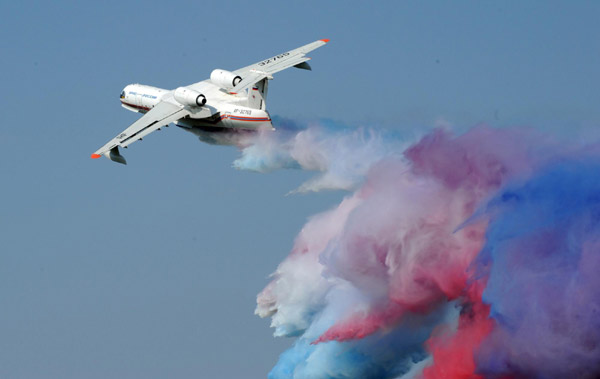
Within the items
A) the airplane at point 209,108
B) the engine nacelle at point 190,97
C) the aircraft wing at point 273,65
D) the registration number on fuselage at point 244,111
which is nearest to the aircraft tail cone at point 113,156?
the airplane at point 209,108

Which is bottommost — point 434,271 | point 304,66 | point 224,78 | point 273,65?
point 434,271

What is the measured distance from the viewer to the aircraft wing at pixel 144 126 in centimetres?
5847

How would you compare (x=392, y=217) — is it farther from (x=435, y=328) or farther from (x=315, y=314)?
(x=315, y=314)

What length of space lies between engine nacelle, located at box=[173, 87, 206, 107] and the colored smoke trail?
308 cm

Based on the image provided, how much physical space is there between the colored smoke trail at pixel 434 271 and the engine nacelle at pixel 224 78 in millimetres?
4313

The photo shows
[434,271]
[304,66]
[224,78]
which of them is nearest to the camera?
[434,271]

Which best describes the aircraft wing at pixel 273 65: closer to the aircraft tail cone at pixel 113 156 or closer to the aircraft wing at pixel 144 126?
the aircraft wing at pixel 144 126

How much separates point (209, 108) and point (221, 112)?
1.84 feet

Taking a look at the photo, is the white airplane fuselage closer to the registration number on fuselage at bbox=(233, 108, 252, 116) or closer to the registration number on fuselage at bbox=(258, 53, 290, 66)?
the registration number on fuselage at bbox=(233, 108, 252, 116)

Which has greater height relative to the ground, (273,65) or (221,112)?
(273,65)

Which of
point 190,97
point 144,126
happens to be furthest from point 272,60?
point 144,126

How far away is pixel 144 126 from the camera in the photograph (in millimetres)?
60094

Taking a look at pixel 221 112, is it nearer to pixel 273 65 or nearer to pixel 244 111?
pixel 244 111

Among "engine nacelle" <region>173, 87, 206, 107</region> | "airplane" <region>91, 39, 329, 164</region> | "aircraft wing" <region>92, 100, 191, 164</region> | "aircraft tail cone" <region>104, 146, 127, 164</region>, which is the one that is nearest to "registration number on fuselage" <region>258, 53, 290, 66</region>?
"airplane" <region>91, 39, 329, 164</region>
